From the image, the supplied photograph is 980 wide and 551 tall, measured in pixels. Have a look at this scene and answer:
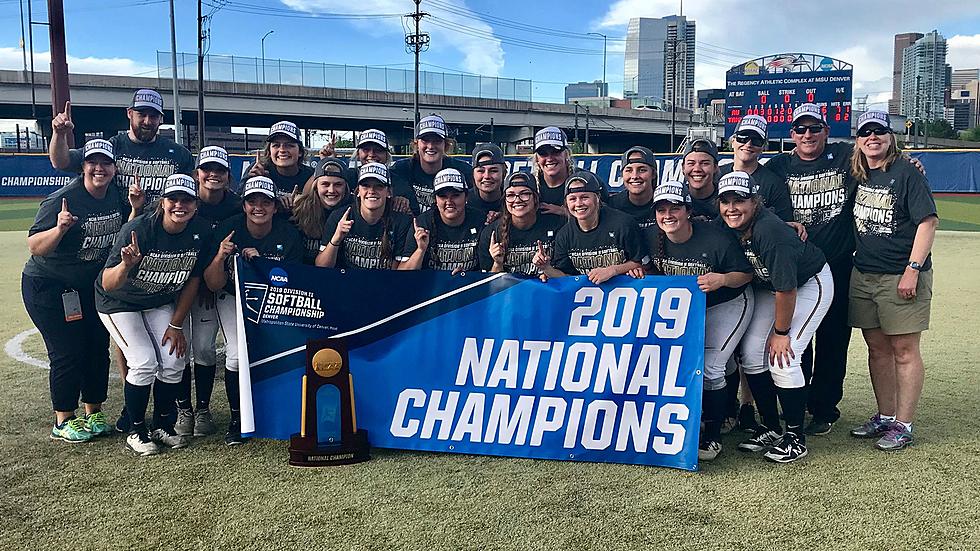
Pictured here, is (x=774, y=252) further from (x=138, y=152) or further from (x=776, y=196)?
(x=138, y=152)

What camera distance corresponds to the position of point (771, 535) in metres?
3.39

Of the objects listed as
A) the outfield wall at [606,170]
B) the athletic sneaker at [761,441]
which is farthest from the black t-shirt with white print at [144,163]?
the outfield wall at [606,170]

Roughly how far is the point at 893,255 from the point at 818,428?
121 cm

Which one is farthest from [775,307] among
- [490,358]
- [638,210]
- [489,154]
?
[489,154]

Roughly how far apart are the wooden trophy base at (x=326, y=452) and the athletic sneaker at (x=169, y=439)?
0.77 meters

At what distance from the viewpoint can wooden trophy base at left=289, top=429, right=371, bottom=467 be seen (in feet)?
14.1

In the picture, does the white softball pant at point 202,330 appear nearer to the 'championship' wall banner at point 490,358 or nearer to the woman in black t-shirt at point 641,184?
the 'championship' wall banner at point 490,358

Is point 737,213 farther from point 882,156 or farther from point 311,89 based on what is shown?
point 311,89

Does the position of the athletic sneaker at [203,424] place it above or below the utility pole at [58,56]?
below

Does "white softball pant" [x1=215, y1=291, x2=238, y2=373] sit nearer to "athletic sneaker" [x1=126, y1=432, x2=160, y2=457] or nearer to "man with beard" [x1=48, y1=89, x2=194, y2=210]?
"athletic sneaker" [x1=126, y1=432, x2=160, y2=457]

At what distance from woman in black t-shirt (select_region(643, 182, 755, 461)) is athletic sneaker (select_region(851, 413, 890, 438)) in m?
1.03

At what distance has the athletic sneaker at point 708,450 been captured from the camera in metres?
4.33

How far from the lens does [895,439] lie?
450cm

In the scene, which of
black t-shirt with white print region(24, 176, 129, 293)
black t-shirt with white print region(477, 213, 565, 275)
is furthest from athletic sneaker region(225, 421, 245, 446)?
black t-shirt with white print region(477, 213, 565, 275)
